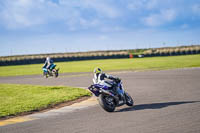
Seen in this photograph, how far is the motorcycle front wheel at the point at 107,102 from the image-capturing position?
9.05 meters

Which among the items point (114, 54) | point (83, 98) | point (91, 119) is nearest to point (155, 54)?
point (114, 54)

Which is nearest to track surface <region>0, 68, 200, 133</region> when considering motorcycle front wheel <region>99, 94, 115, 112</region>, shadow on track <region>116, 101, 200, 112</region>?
shadow on track <region>116, 101, 200, 112</region>

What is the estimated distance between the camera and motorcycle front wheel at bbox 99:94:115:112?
9.05 metres

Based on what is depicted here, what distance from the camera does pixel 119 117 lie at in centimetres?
834

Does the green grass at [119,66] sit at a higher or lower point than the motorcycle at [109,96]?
lower

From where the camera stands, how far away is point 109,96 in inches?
369

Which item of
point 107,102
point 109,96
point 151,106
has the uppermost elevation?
point 109,96

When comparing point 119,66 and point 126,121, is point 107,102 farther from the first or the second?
point 119,66

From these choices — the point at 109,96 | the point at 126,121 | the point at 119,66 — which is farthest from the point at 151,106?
the point at 119,66

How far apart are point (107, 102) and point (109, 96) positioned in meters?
0.23

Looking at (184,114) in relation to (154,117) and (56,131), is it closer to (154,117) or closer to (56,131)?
(154,117)

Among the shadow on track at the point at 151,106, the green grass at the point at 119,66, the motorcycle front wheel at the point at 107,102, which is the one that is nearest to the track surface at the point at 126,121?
the shadow on track at the point at 151,106

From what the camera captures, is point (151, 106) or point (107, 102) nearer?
point (107, 102)

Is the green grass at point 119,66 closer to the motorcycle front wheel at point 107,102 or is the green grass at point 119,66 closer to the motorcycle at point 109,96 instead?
the motorcycle at point 109,96
